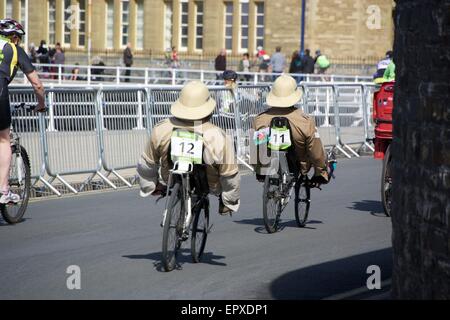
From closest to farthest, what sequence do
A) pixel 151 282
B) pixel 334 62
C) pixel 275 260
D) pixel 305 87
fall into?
pixel 151 282 → pixel 275 260 → pixel 305 87 → pixel 334 62

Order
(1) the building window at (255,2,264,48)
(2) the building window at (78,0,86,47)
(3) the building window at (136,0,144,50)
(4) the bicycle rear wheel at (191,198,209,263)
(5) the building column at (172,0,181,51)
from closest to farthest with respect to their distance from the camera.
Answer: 1. (4) the bicycle rear wheel at (191,198,209,263)
2. (1) the building window at (255,2,264,48)
3. (5) the building column at (172,0,181,51)
4. (3) the building window at (136,0,144,50)
5. (2) the building window at (78,0,86,47)

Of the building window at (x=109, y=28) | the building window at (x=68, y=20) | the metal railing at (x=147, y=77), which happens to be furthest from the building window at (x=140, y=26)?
the metal railing at (x=147, y=77)

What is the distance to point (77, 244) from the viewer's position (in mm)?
11828

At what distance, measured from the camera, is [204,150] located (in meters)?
10.1

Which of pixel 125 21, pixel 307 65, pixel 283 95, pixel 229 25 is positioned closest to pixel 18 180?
pixel 283 95

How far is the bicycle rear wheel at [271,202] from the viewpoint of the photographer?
12602 mm

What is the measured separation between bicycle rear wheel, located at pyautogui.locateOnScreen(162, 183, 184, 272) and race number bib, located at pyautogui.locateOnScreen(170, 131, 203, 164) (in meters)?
0.23

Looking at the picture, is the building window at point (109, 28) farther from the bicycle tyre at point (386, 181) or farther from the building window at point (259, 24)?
the bicycle tyre at point (386, 181)

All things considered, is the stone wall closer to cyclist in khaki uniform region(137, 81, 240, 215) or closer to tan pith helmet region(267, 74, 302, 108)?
cyclist in khaki uniform region(137, 81, 240, 215)

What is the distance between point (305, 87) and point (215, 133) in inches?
521

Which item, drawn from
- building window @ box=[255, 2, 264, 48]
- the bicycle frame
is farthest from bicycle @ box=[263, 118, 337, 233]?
building window @ box=[255, 2, 264, 48]

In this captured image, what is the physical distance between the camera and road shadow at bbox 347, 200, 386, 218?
48.8 ft
